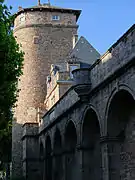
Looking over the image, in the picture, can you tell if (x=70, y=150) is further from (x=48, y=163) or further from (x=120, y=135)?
(x=48, y=163)

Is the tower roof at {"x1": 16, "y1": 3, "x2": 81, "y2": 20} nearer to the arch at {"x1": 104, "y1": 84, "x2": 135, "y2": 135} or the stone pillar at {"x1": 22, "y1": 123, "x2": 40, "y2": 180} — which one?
the stone pillar at {"x1": 22, "y1": 123, "x2": 40, "y2": 180}

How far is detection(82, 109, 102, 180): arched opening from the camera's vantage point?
17.9m

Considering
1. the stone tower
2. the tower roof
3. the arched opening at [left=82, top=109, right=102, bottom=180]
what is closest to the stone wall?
the arched opening at [left=82, top=109, right=102, bottom=180]

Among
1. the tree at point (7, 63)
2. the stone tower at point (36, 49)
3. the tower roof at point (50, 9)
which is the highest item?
the tower roof at point (50, 9)

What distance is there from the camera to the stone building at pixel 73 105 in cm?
1435

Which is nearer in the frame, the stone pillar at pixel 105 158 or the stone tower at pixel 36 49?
the stone pillar at pixel 105 158

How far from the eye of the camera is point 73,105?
1961 centimetres

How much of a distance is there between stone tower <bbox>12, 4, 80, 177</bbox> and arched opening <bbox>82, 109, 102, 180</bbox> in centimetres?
2014

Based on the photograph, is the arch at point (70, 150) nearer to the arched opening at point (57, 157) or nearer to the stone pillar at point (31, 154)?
the arched opening at point (57, 157)

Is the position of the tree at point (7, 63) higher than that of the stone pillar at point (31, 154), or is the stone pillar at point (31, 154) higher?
the tree at point (7, 63)

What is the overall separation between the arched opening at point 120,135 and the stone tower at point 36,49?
23.6m

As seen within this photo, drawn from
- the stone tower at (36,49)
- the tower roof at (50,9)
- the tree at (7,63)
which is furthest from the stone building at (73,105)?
the tree at (7,63)

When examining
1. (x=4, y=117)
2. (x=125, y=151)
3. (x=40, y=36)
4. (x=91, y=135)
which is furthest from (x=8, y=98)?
(x=40, y=36)

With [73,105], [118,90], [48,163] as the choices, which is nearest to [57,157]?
[48,163]
